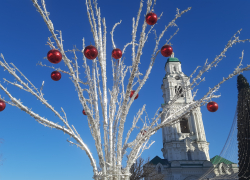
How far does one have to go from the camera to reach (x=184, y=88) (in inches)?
131


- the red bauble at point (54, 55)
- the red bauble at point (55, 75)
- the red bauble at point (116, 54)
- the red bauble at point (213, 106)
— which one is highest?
the red bauble at point (116, 54)

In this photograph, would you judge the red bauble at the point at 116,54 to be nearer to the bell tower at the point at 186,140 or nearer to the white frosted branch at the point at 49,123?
the white frosted branch at the point at 49,123

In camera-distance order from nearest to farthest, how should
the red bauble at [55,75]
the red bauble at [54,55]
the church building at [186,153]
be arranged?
1. the red bauble at [54,55]
2. the red bauble at [55,75]
3. the church building at [186,153]

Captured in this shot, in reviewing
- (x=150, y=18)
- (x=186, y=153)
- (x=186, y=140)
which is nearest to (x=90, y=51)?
(x=150, y=18)

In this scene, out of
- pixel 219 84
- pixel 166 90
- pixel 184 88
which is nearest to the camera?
pixel 219 84

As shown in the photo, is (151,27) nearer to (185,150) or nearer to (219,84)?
(219,84)

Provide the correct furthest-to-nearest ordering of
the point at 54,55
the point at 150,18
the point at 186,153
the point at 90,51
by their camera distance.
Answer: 1. the point at 186,153
2. the point at 150,18
3. the point at 90,51
4. the point at 54,55

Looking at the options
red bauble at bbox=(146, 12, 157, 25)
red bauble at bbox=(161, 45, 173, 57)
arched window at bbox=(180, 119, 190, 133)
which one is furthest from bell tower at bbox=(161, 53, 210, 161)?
red bauble at bbox=(146, 12, 157, 25)

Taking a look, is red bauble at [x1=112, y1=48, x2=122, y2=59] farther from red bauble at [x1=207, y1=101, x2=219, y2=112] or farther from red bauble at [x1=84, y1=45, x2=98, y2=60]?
red bauble at [x1=207, y1=101, x2=219, y2=112]

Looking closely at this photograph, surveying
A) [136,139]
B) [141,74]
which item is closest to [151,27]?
[141,74]

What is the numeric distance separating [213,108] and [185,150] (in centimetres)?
2696

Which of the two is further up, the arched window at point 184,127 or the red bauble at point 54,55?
the arched window at point 184,127

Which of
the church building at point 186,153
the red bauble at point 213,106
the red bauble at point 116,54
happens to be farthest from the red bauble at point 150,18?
the church building at point 186,153

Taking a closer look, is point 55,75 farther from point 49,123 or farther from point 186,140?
point 186,140
